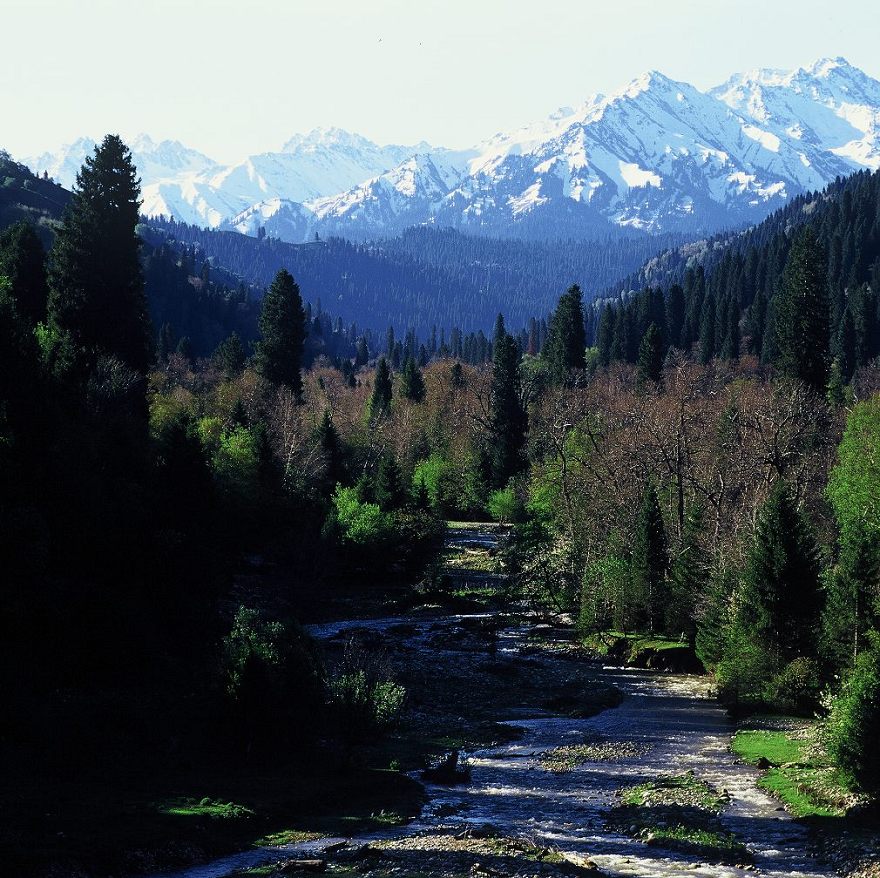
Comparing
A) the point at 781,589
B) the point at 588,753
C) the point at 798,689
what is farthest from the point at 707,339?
the point at 588,753

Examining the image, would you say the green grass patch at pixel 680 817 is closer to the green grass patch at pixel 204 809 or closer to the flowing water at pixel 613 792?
the flowing water at pixel 613 792

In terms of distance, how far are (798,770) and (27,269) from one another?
63.0 metres

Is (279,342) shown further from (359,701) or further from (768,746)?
(768,746)

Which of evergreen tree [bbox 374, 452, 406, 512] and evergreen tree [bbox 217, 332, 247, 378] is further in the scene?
evergreen tree [bbox 217, 332, 247, 378]

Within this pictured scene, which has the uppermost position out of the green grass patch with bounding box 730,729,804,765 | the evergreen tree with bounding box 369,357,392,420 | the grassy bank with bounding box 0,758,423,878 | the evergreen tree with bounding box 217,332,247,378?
the evergreen tree with bounding box 217,332,247,378

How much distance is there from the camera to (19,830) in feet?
79.9

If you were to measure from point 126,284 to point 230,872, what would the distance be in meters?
52.7

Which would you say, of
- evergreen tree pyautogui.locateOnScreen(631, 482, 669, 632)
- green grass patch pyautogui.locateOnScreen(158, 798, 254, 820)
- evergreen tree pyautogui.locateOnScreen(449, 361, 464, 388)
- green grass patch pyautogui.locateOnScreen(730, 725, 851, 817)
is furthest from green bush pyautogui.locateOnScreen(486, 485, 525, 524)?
green grass patch pyautogui.locateOnScreen(158, 798, 254, 820)

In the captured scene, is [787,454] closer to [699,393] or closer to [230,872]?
[699,393]

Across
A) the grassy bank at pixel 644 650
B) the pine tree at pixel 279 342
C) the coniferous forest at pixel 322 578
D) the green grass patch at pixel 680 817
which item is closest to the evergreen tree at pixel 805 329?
the coniferous forest at pixel 322 578

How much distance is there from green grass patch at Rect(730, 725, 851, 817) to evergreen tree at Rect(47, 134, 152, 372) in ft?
151

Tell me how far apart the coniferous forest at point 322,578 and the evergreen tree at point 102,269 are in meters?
0.20

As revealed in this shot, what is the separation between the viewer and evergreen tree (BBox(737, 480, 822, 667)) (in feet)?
156

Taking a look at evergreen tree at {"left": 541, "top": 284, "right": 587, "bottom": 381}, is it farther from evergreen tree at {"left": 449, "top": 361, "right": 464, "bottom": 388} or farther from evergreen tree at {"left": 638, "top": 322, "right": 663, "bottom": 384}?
evergreen tree at {"left": 449, "top": 361, "right": 464, "bottom": 388}
